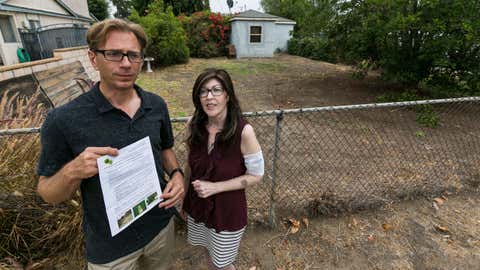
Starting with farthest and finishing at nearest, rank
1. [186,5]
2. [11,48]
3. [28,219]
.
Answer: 1. [186,5]
2. [11,48]
3. [28,219]

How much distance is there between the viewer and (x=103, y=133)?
114 centimetres

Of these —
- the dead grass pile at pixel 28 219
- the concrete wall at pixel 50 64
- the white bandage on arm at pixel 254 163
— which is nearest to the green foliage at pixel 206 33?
the concrete wall at pixel 50 64

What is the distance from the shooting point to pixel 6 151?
6.79 ft

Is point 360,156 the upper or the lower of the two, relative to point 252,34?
lower

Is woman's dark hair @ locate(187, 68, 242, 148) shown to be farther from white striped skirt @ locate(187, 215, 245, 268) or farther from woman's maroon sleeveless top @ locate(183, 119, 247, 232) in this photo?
white striped skirt @ locate(187, 215, 245, 268)

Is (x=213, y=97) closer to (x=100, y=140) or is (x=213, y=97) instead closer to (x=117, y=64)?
(x=117, y=64)

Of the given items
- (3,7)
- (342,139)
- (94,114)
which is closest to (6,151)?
(94,114)

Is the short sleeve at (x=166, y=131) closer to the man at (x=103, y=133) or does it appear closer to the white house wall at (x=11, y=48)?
the man at (x=103, y=133)

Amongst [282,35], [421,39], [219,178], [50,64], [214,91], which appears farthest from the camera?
[282,35]

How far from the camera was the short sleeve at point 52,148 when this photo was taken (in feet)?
3.44

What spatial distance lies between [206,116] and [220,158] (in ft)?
0.98

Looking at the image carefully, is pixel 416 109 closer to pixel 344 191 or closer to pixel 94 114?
pixel 344 191

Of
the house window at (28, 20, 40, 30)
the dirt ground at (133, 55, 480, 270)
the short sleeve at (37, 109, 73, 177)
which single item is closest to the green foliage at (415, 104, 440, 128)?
the dirt ground at (133, 55, 480, 270)

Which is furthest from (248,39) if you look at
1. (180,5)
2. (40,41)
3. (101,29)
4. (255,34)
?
(101,29)
